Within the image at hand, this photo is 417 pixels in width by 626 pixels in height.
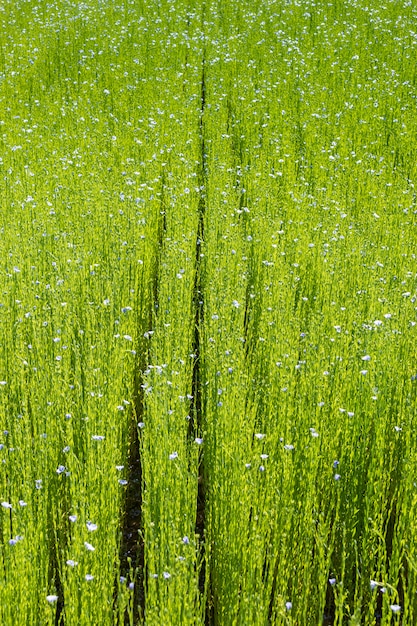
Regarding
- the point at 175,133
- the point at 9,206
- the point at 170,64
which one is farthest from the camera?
the point at 170,64

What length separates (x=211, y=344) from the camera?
4.54 meters

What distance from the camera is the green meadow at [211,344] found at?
120 inches

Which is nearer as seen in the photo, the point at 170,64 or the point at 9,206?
the point at 9,206

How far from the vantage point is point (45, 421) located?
384 cm

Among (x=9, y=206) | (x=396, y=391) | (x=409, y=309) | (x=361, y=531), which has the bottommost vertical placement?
(x=361, y=531)

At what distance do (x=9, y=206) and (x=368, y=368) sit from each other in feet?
13.2

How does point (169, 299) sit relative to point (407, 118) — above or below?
below

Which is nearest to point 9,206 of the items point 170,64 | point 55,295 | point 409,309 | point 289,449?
point 55,295

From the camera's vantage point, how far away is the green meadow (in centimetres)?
306

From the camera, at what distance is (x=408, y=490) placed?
3.27 metres

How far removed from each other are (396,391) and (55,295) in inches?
86.9

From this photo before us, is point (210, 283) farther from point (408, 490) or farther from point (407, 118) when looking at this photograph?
point (407, 118)

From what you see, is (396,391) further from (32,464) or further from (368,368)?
(32,464)

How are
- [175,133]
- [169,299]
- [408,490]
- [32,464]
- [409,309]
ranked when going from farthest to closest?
[175,133] < [169,299] < [409,309] < [32,464] < [408,490]
